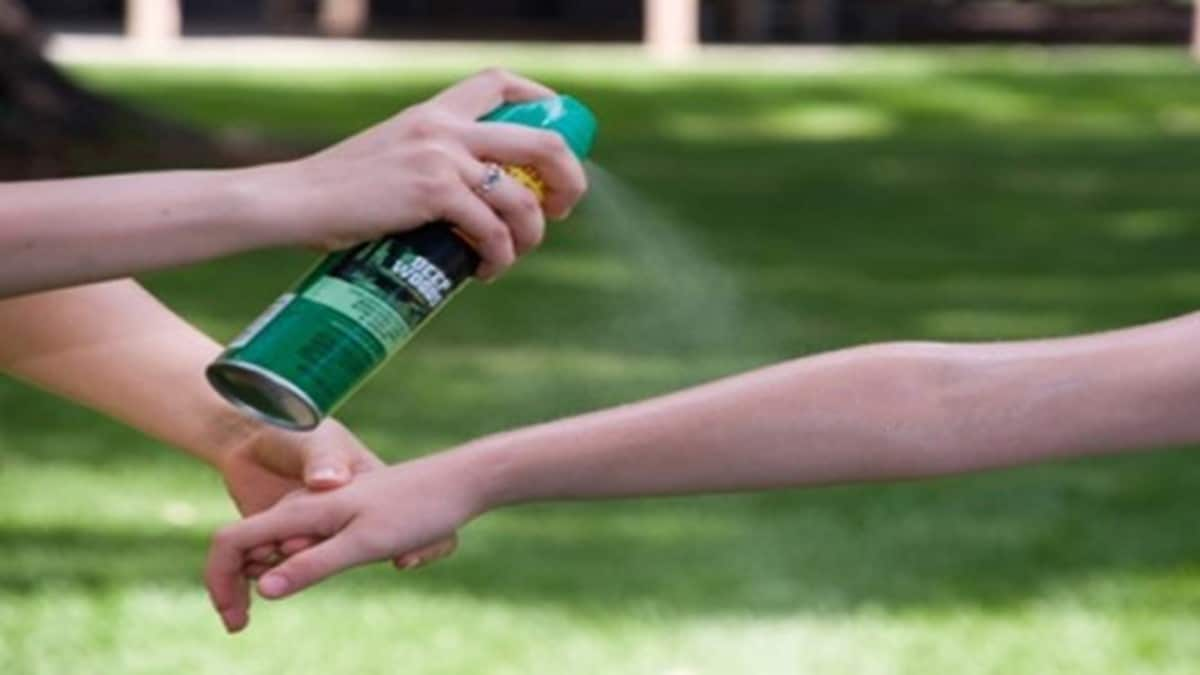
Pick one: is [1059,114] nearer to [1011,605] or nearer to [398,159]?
[1011,605]

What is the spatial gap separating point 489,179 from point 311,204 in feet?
0.56

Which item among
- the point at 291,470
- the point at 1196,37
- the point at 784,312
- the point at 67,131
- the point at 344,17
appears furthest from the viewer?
the point at 344,17

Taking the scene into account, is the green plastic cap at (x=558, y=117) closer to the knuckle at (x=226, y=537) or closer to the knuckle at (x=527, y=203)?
the knuckle at (x=527, y=203)

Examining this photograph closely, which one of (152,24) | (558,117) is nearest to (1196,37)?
(152,24)

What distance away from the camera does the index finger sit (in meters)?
3.48

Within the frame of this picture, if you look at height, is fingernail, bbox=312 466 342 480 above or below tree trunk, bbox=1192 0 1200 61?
above

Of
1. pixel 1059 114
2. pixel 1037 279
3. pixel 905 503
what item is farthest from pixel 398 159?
pixel 1059 114

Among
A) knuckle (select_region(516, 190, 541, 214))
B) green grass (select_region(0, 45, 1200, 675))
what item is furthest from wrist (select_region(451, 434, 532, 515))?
green grass (select_region(0, 45, 1200, 675))

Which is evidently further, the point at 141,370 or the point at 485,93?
the point at 141,370

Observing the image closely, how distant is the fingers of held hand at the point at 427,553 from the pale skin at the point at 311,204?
0.28 meters

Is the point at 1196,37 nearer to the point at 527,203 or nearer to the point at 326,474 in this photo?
the point at 326,474

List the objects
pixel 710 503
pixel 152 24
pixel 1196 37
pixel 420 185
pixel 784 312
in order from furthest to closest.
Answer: pixel 1196 37, pixel 152 24, pixel 784 312, pixel 710 503, pixel 420 185

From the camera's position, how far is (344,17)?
3250 cm

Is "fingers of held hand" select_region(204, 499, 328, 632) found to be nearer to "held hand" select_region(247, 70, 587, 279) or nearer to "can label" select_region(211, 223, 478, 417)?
"can label" select_region(211, 223, 478, 417)
